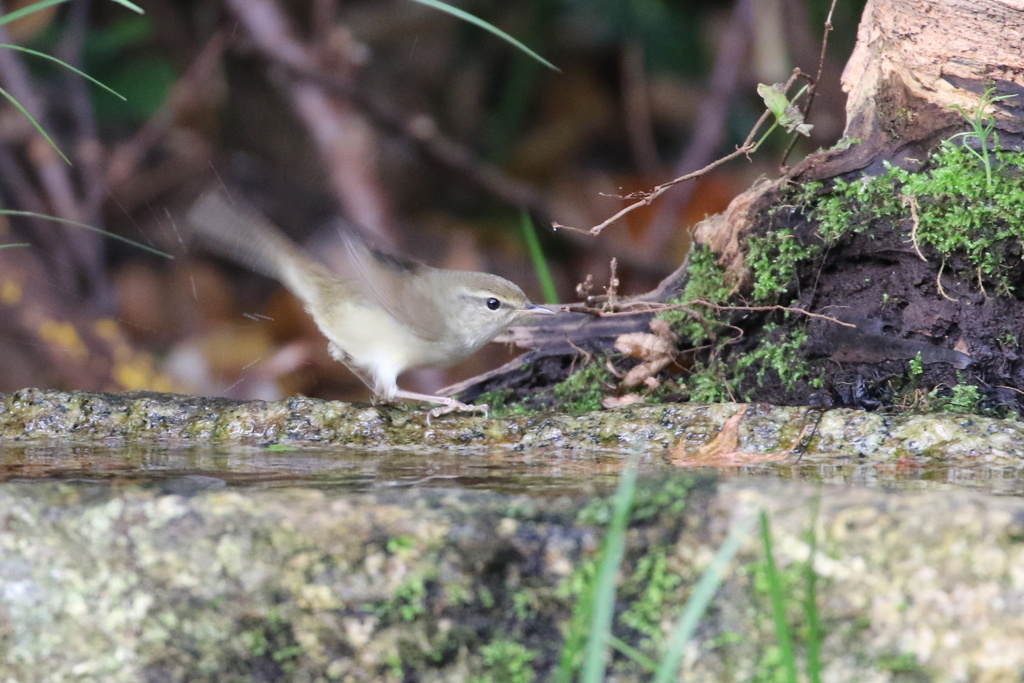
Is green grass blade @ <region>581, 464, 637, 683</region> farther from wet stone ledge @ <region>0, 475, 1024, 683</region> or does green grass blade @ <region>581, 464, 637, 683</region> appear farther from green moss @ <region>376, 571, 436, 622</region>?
green moss @ <region>376, 571, 436, 622</region>

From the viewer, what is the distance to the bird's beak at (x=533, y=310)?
3.58 m

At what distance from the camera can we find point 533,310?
3.65 metres

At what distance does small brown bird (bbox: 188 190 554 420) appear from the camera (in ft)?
12.1

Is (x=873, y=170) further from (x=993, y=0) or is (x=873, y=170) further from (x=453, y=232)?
(x=453, y=232)

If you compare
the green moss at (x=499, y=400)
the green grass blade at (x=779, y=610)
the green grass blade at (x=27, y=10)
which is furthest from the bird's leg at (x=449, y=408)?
the green grass blade at (x=779, y=610)

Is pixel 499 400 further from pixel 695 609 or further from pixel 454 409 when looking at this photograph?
pixel 695 609

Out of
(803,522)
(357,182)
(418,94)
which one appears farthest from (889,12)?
(418,94)

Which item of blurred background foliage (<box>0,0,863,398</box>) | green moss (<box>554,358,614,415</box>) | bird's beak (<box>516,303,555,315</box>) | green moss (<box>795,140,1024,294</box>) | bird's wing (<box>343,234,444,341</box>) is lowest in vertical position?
green moss (<box>554,358,614,415</box>)

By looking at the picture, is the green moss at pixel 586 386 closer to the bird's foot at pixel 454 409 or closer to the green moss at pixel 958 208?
the bird's foot at pixel 454 409

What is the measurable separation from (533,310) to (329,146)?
10.7 ft

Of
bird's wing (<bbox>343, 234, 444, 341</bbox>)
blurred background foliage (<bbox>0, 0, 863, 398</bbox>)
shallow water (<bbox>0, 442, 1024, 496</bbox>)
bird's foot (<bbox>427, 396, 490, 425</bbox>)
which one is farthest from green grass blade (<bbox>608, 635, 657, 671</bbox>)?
blurred background foliage (<bbox>0, 0, 863, 398</bbox>)

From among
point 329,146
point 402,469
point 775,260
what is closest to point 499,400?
point 775,260

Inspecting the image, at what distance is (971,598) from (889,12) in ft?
6.48

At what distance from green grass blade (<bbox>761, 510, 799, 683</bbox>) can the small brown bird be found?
1878mm
